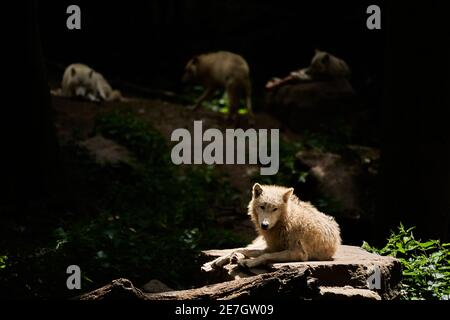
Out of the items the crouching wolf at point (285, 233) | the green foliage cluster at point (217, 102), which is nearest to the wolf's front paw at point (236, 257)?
the crouching wolf at point (285, 233)

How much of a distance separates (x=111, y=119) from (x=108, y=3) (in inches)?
257

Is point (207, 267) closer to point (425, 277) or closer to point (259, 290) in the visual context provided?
point (259, 290)

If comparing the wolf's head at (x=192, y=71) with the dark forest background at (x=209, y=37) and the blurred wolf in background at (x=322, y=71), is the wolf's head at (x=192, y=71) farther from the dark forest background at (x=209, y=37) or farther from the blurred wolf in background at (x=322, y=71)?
the dark forest background at (x=209, y=37)

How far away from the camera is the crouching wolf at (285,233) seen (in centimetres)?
701

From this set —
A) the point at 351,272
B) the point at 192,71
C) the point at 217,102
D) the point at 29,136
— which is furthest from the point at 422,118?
the point at 217,102

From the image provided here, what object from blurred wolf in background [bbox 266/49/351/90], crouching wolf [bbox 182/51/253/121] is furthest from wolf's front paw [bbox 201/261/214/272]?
blurred wolf in background [bbox 266/49/351/90]

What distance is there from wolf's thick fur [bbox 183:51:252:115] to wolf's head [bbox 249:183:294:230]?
877 cm

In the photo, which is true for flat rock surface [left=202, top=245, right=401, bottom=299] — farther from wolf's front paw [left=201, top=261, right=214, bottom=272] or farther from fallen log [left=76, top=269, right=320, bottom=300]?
fallen log [left=76, top=269, right=320, bottom=300]

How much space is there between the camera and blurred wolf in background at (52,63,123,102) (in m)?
16.1

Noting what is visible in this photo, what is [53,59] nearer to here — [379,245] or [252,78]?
[252,78]

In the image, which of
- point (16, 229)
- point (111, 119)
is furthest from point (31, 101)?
point (111, 119)

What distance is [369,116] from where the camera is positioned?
54.7ft

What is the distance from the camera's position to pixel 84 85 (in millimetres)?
16109

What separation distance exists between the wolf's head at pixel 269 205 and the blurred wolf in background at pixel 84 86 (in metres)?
9.61
